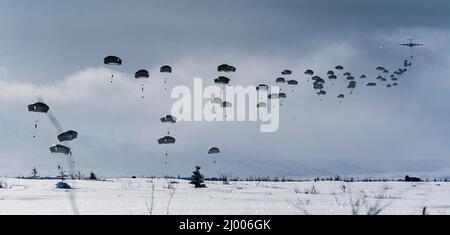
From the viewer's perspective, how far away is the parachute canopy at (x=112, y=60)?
36.6 meters

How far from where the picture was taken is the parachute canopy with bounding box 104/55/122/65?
120 ft

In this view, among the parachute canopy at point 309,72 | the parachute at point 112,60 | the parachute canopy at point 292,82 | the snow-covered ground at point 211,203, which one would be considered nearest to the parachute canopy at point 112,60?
the parachute at point 112,60

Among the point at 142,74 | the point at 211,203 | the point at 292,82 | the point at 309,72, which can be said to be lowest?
the point at 211,203

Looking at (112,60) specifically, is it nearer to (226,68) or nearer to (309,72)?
(226,68)

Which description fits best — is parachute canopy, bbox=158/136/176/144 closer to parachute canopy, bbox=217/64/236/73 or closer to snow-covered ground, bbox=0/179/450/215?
parachute canopy, bbox=217/64/236/73

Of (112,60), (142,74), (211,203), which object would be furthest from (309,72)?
(211,203)

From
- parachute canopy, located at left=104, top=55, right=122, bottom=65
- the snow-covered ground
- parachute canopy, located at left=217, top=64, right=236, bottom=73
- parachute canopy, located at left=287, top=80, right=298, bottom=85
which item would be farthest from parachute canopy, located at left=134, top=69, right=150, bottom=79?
the snow-covered ground

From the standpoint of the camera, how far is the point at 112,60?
37.2 meters
